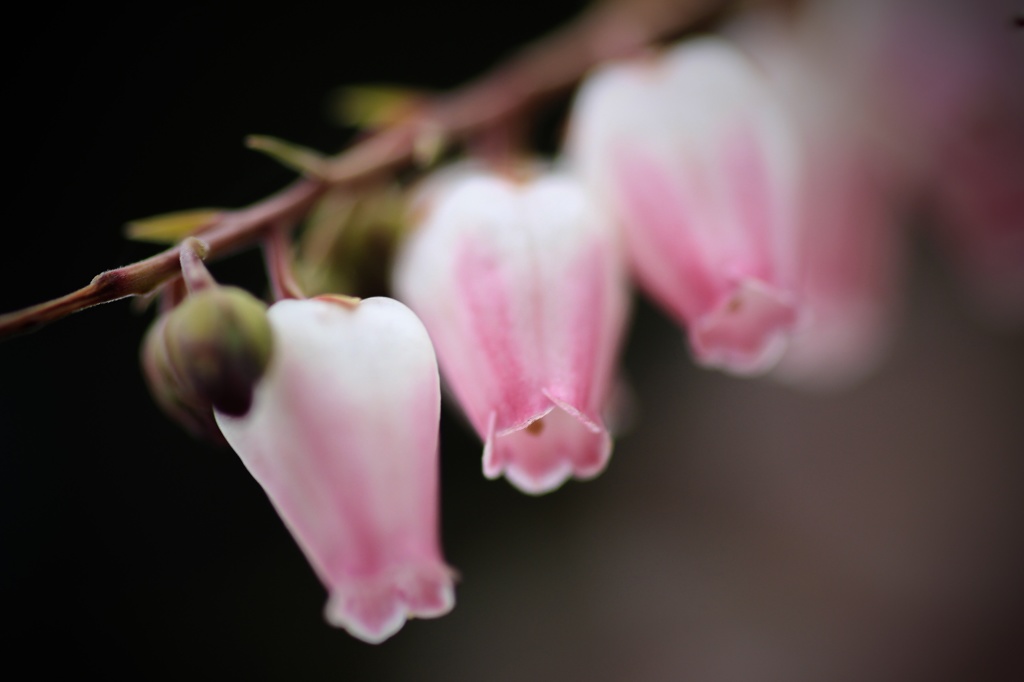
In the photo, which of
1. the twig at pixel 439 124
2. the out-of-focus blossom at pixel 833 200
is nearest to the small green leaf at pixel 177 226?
the twig at pixel 439 124

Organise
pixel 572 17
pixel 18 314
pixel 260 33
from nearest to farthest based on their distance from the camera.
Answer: pixel 18 314, pixel 260 33, pixel 572 17

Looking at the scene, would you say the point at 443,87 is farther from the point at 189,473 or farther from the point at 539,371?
the point at 539,371

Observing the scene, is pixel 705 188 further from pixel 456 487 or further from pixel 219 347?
pixel 456 487

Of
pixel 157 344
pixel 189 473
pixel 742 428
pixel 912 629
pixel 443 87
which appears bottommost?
pixel 912 629

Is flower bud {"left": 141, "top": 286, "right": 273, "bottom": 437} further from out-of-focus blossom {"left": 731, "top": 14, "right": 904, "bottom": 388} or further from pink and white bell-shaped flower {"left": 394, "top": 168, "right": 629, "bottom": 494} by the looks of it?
out-of-focus blossom {"left": 731, "top": 14, "right": 904, "bottom": 388}

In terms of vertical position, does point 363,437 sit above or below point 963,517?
above

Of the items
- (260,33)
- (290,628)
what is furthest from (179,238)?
(290,628)

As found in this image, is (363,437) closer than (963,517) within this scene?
Yes
